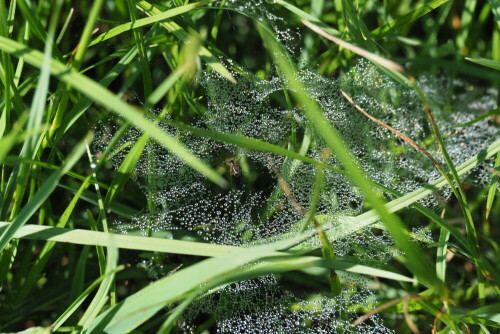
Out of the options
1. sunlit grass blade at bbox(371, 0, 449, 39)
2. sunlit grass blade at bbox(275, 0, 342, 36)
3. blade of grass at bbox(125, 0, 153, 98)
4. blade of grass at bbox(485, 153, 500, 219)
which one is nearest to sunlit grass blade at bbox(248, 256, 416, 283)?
blade of grass at bbox(485, 153, 500, 219)

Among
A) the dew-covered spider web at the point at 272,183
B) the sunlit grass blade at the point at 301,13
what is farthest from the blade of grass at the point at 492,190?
the sunlit grass blade at the point at 301,13

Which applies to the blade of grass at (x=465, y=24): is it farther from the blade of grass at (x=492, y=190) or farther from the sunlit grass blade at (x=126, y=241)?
the sunlit grass blade at (x=126, y=241)

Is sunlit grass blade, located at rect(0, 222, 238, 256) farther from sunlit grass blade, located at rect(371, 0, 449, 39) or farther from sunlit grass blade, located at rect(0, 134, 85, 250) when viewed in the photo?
sunlit grass blade, located at rect(371, 0, 449, 39)

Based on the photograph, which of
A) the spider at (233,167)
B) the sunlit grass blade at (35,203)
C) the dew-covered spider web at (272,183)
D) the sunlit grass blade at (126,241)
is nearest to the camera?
the sunlit grass blade at (35,203)

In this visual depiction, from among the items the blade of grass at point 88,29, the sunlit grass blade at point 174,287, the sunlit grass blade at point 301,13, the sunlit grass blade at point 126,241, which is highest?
the sunlit grass blade at point 301,13

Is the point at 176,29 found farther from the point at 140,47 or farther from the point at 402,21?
the point at 402,21

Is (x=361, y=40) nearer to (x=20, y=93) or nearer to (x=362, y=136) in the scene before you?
(x=362, y=136)

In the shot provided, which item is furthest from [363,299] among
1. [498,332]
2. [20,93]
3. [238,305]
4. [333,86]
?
[20,93]
